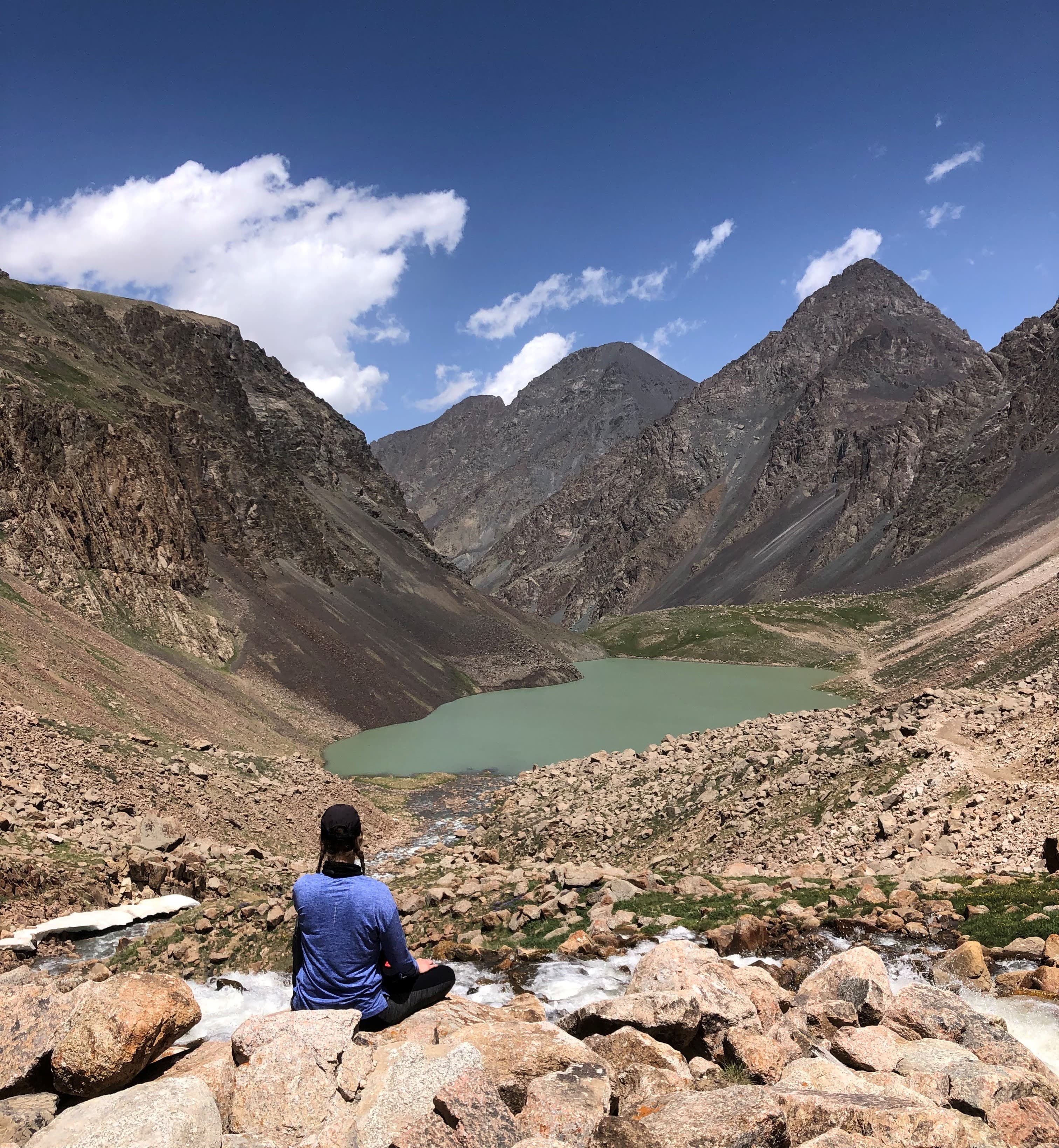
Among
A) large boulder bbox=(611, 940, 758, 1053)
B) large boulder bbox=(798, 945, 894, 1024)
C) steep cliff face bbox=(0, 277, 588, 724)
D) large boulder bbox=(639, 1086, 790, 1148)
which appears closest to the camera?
large boulder bbox=(639, 1086, 790, 1148)

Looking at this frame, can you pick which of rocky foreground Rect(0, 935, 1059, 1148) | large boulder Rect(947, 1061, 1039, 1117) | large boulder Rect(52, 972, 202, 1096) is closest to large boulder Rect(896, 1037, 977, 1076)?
rocky foreground Rect(0, 935, 1059, 1148)

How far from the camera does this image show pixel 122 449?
Result: 5388cm

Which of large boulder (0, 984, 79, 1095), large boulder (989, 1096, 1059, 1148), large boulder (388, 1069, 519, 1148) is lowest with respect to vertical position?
large boulder (989, 1096, 1059, 1148)

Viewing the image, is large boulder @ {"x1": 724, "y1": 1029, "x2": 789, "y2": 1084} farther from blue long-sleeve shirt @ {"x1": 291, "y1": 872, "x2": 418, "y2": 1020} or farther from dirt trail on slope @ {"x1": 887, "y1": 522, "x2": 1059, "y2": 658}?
dirt trail on slope @ {"x1": 887, "y1": 522, "x2": 1059, "y2": 658}

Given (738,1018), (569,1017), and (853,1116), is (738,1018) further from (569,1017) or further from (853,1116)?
(853,1116)

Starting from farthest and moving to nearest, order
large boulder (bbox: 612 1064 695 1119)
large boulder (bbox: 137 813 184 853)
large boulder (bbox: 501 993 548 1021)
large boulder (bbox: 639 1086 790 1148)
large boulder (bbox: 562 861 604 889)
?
large boulder (bbox: 137 813 184 853), large boulder (bbox: 562 861 604 889), large boulder (bbox: 501 993 548 1021), large boulder (bbox: 612 1064 695 1119), large boulder (bbox: 639 1086 790 1148)

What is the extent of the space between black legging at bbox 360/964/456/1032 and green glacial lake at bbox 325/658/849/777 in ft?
115

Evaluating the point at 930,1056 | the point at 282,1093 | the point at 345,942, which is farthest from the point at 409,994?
the point at 930,1056

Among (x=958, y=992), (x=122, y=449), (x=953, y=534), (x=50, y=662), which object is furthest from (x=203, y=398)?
(x=953, y=534)

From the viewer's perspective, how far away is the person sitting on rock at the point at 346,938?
6.97 metres

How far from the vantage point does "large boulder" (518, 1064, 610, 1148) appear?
5195mm

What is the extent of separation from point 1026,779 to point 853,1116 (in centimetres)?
1446

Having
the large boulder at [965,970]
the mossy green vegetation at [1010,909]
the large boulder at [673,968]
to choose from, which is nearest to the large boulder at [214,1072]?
the large boulder at [673,968]

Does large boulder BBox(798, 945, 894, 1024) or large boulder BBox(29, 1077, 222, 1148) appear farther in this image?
large boulder BBox(798, 945, 894, 1024)
